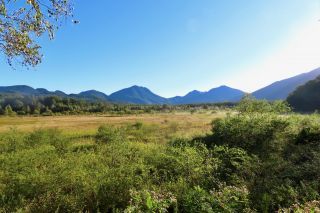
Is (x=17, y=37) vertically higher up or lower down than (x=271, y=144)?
higher up

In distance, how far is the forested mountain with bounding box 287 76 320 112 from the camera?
10562cm

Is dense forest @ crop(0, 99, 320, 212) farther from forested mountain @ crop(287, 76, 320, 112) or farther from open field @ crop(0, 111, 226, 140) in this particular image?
forested mountain @ crop(287, 76, 320, 112)

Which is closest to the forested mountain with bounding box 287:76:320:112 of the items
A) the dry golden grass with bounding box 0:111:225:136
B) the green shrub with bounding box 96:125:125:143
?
the dry golden grass with bounding box 0:111:225:136

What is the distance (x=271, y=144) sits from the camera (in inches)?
924

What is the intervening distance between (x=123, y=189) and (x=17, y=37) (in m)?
6.71

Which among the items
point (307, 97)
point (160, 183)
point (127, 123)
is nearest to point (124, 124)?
point (127, 123)

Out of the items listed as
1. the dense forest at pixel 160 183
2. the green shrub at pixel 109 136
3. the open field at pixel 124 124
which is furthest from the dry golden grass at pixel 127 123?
the dense forest at pixel 160 183

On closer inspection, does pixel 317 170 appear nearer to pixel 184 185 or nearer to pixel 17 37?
pixel 184 185

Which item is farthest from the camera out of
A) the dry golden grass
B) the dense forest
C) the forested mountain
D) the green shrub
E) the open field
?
the forested mountain

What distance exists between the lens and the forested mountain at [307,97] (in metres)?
106

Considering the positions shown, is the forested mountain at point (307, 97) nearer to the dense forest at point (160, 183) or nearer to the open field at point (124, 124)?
the open field at point (124, 124)

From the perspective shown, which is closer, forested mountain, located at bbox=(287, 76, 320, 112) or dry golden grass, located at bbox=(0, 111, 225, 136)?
dry golden grass, located at bbox=(0, 111, 225, 136)

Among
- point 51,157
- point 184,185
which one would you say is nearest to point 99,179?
point 184,185

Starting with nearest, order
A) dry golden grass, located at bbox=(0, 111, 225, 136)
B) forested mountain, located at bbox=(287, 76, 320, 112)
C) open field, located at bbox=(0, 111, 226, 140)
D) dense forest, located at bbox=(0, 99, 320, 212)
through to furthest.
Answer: dense forest, located at bbox=(0, 99, 320, 212)
open field, located at bbox=(0, 111, 226, 140)
dry golden grass, located at bbox=(0, 111, 225, 136)
forested mountain, located at bbox=(287, 76, 320, 112)
